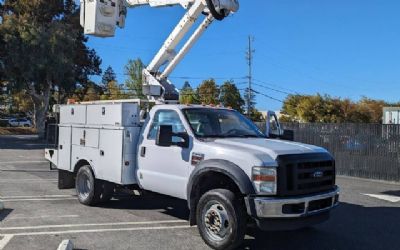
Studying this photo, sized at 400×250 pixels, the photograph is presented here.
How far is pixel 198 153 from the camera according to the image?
304 inches

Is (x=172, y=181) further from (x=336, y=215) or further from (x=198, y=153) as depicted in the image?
(x=336, y=215)

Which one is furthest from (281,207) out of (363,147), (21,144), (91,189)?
(21,144)

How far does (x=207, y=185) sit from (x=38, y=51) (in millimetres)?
34876

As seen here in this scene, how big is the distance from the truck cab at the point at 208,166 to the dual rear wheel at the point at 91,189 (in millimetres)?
20

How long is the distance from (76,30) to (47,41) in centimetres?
435

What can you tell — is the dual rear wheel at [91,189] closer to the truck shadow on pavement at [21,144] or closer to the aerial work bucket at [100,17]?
the aerial work bucket at [100,17]

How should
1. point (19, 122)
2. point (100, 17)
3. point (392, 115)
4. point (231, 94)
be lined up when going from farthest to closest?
point (19, 122) → point (231, 94) → point (392, 115) → point (100, 17)

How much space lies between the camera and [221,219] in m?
7.06

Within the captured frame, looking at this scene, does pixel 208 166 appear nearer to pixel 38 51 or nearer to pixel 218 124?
pixel 218 124

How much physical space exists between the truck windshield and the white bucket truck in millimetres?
19

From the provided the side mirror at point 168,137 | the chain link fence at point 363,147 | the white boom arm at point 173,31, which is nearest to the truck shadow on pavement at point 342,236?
the side mirror at point 168,137

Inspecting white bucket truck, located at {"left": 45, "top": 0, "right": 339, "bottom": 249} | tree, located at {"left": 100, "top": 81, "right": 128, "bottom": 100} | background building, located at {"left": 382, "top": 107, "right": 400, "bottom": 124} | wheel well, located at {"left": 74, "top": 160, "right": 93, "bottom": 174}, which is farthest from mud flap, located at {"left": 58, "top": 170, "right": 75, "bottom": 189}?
tree, located at {"left": 100, "top": 81, "right": 128, "bottom": 100}

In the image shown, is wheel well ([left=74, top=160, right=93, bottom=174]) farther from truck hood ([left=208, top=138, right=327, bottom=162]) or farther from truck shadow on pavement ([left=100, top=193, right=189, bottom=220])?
truck hood ([left=208, top=138, right=327, bottom=162])

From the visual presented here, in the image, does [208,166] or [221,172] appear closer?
[221,172]
